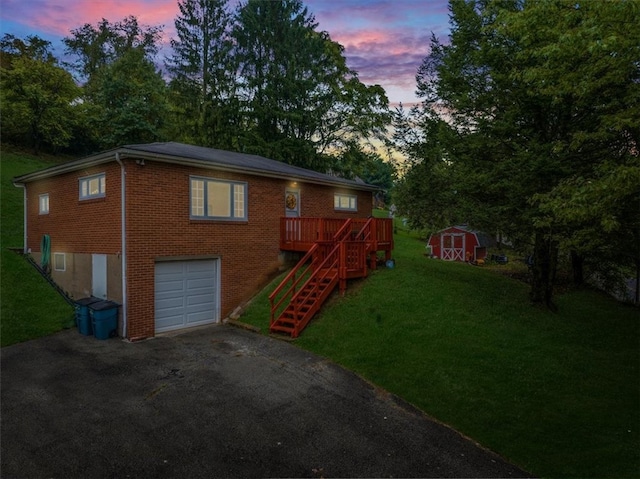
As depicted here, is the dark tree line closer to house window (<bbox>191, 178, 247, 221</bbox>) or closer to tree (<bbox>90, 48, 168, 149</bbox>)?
tree (<bbox>90, 48, 168, 149</bbox>)

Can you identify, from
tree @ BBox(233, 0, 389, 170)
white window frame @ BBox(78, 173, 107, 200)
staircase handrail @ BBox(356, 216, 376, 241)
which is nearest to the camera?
white window frame @ BBox(78, 173, 107, 200)

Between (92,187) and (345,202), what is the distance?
420 inches

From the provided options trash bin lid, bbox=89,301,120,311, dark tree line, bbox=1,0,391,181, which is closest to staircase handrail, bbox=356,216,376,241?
trash bin lid, bbox=89,301,120,311

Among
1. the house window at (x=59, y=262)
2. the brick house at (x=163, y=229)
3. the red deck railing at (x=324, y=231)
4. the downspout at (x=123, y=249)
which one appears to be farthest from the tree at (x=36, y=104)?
the red deck railing at (x=324, y=231)

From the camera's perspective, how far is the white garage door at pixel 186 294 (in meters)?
11.9

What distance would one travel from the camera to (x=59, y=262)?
1466 centimetres

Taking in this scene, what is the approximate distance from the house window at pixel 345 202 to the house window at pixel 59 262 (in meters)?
11.1

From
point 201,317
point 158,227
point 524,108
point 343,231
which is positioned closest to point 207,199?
point 158,227

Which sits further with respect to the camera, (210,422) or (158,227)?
(158,227)

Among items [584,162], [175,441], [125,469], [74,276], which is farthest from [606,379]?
[74,276]

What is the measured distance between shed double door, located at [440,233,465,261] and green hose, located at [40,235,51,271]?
107 ft

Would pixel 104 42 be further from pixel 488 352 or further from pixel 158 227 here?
pixel 488 352

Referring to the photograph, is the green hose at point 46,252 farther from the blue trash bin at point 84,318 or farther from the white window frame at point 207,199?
the white window frame at point 207,199

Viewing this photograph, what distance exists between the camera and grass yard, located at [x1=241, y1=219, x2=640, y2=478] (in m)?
6.48
